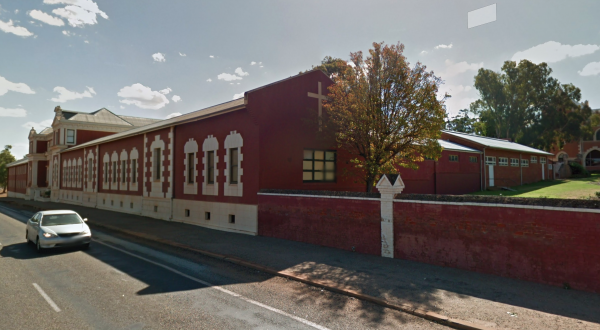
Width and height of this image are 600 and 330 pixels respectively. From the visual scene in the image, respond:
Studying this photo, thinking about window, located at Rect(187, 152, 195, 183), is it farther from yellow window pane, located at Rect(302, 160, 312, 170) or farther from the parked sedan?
yellow window pane, located at Rect(302, 160, 312, 170)

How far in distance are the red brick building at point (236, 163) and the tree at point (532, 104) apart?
78.9ft

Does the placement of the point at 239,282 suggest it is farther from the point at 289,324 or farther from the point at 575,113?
the point at 575,113

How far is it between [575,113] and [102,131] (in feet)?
228

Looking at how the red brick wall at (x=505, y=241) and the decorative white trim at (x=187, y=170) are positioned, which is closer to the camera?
the red brick wall at (x=505, y=241)

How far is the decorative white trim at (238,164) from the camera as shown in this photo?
1624cm

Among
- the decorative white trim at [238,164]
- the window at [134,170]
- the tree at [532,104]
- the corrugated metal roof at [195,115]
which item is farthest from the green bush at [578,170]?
the window at [134,170]

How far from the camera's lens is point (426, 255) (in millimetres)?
9711

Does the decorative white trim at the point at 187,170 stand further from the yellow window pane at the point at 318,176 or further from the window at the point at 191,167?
the yellow window pane at the point at 318,176

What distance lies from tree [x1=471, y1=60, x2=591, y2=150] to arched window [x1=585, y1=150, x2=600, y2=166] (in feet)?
23.2

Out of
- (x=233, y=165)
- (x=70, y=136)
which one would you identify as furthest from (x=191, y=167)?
(x=70, y=136)

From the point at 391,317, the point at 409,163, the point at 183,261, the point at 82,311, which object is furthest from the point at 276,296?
the point at 409,163

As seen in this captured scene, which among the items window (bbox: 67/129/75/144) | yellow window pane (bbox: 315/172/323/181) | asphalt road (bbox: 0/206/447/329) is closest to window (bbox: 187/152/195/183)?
yellow window pane (bbox: 315/172/323/181)

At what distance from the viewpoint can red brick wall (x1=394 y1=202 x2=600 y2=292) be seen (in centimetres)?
723

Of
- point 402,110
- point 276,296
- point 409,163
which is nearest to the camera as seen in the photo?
point 276,296
